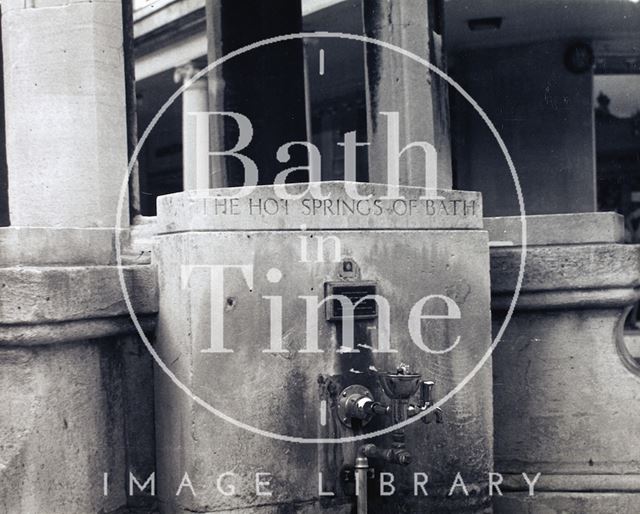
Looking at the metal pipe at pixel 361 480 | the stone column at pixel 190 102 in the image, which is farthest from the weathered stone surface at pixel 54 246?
the stone column at pixel 190 102

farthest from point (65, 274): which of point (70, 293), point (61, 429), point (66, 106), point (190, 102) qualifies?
point (190, 102)

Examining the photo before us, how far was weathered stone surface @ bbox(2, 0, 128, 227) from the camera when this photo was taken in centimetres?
486

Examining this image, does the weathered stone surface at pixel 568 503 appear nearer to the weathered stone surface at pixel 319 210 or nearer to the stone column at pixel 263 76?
the weathered stone surface at pixel 319 210

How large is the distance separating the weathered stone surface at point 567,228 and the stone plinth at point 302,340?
403mm

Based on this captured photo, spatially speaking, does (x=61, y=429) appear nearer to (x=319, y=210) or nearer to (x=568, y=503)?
(x=319, y=210)

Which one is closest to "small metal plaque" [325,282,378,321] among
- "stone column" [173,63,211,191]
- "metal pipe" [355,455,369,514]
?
"metal pipe" [355,455,369,514]

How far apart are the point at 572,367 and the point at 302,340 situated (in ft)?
5.11

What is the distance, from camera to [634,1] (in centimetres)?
1168

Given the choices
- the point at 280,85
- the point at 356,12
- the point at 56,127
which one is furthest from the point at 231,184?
the point at 356,12

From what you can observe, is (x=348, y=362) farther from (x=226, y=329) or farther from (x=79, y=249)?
(x=79, y=249)

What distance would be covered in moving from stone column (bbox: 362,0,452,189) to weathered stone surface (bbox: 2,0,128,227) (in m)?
2.07

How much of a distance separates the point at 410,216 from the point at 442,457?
3.87 ft

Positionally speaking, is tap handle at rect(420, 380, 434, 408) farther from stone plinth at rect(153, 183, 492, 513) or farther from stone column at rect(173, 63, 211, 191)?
stone column at rect(173, 63, 211, 191)

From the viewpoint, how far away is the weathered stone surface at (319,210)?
14.0ft
